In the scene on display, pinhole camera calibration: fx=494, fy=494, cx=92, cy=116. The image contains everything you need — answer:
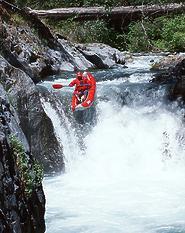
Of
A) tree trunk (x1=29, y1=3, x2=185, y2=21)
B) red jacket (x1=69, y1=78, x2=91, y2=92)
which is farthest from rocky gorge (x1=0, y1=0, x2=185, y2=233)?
tree trunk (x1=29, y1=3, x2=185, y2=21)

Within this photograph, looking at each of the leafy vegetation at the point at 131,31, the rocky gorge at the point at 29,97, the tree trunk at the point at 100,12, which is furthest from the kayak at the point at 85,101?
the leafy vegetation at the point at 131,31

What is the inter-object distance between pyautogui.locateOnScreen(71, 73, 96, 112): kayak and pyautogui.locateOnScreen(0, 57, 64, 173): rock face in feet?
2.64

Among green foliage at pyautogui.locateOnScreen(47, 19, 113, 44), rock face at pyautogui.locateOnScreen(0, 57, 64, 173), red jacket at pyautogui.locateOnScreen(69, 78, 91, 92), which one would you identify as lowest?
rock face at pyautogui.locateOnScreen(0, 57, 64, 173)

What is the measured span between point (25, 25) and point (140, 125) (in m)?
4.37

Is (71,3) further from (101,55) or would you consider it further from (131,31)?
(101,55)

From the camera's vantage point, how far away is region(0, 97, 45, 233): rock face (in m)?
3.82

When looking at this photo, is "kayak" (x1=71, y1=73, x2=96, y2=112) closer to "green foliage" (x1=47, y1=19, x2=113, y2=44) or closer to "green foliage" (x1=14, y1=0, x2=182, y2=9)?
"green foliage" (x1=14, y1=0, x2=182, y2=9)

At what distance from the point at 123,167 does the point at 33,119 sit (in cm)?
175

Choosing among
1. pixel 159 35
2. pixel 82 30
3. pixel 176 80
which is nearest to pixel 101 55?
pixel 82 30

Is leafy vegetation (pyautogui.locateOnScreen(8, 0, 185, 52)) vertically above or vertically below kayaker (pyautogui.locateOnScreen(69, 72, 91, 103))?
above

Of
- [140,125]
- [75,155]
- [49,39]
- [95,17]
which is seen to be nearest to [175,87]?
[140,125]

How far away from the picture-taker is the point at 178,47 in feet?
50.7

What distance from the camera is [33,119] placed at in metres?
7.71

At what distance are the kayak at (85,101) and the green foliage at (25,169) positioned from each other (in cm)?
409
